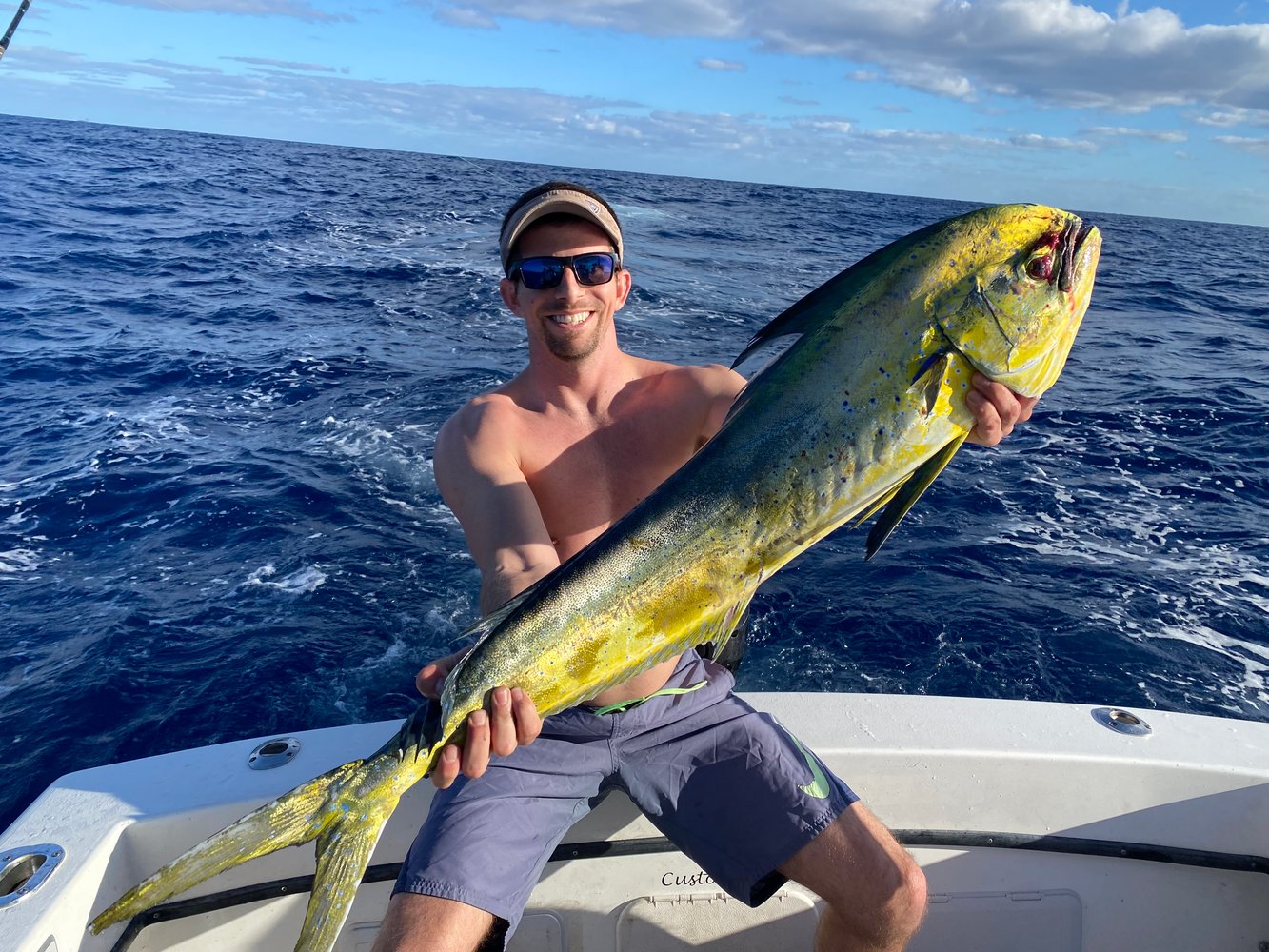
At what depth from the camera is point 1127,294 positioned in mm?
19812

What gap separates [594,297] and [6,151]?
41.7 metres

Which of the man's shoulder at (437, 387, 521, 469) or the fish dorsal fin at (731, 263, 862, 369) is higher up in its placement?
the fish dorsal fin at (731, 263, 862, 369)

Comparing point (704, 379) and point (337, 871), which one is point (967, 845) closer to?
point (704, 379)

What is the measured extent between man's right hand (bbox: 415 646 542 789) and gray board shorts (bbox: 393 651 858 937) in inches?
17.1

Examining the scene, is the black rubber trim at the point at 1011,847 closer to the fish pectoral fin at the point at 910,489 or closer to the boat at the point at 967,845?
the boat at the point at 967,845

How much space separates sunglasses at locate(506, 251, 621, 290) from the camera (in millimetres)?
2777

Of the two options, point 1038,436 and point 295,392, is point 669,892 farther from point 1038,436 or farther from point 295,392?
point 295,392

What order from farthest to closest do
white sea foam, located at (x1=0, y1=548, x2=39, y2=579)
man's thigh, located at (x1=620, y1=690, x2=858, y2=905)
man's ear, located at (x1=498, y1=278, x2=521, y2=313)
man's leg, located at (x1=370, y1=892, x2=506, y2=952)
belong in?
white sea foam, located at (x1=0, y1=548, x2=39, y2=579), man's ear, located at (x1=498, y1=278, x2=521, y2=313), man's thigh, located at (x1=620, y1=690, x2=858, y2=905), man's leg, located at (x1=370, y1=892, x2=506, y2=952)

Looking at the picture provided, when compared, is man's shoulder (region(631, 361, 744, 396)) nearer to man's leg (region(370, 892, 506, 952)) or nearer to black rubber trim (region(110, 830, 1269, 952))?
black rubber trim (region(110, 830, 1269, 952))

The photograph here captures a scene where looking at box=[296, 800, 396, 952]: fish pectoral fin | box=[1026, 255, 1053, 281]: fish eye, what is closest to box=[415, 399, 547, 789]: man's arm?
box=[296, 800, 396, 952]: fish pectoral fin

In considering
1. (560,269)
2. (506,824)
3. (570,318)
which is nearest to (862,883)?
(506,824)

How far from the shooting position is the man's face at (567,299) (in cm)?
281

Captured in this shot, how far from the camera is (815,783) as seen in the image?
2398 millimetres

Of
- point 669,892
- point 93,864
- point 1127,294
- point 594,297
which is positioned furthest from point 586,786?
point 1127,294
